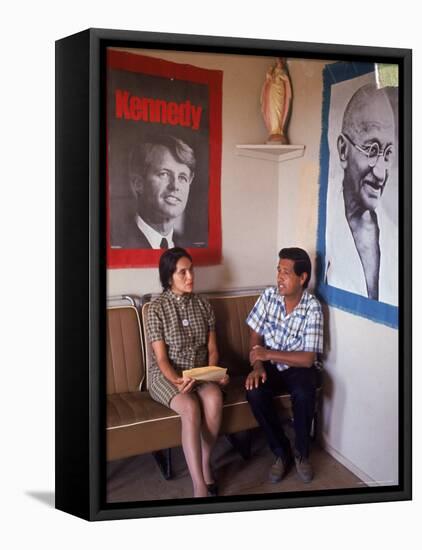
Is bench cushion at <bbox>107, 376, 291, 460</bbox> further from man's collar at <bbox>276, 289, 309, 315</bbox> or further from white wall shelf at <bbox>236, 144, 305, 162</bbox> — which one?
white wall shelf at <bbox>236, 144, 305, 162</bbox>

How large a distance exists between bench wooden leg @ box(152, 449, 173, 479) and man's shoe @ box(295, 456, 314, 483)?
570 millimetres

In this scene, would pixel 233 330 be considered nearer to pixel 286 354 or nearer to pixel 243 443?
pixel 286 354

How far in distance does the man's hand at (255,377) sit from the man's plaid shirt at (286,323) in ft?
0.27

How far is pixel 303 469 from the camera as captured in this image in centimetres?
456

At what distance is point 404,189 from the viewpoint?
468 cm

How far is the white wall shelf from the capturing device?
175 inches

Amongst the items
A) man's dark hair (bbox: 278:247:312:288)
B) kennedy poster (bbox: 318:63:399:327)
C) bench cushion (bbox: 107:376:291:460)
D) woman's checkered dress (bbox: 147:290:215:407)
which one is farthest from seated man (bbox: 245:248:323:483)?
bench cushion (bbox: 107:376:291:460)

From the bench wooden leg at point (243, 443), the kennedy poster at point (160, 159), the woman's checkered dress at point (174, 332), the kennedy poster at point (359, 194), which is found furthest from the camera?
the kennedy poster at point (359, 194)

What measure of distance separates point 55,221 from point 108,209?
0.31 meters

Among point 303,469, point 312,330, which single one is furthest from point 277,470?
point 312,330

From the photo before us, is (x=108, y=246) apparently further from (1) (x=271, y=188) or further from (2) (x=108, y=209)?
(1) (x=271, y=188)

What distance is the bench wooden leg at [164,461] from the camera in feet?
14.3

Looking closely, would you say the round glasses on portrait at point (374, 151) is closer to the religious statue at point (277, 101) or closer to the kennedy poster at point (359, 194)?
the kennedy poster at point (359, 194)

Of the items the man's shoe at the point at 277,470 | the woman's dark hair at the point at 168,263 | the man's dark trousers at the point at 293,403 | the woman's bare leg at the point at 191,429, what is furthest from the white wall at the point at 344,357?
the woman's bare leg at the point at 191,429
